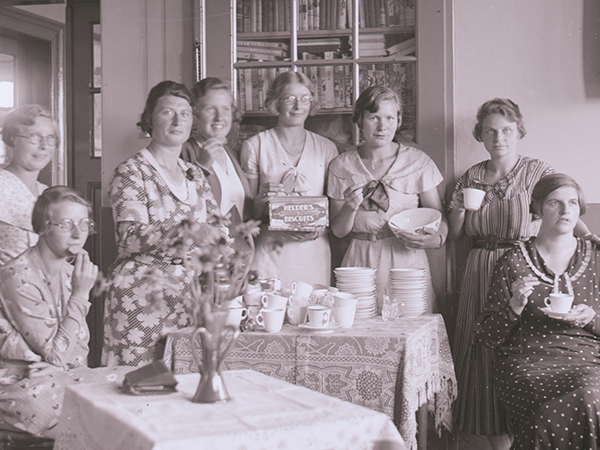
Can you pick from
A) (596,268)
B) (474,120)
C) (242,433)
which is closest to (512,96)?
(474,120)

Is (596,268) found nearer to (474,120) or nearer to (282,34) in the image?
(474,120)

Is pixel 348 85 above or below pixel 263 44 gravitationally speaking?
below

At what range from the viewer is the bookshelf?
3611 mm

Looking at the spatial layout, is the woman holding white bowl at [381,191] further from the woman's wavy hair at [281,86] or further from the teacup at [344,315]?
the teacup at [344,315]

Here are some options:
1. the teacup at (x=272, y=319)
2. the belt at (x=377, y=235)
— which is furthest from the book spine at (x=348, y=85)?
the teacup at (x=272, y=319)

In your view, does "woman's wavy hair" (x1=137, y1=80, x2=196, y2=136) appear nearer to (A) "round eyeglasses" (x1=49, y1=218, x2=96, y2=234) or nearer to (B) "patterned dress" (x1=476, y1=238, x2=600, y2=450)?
(A) "round eyeglasses" (x1=49, y1=218, x2=96, y2=234)

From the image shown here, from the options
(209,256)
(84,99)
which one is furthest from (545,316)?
(84,99)

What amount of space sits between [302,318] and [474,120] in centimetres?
154

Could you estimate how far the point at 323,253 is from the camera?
3.33 metres

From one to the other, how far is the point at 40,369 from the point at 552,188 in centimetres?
193

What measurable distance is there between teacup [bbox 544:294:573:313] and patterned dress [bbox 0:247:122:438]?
155 cm

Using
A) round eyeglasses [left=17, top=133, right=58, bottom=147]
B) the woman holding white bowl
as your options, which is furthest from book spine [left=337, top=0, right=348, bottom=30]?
round eyeglasses [left=17, top=133, right=58, bottom=147]

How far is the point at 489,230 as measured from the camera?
3215 mm

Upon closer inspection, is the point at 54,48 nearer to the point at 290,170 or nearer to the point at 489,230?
the point at 290,170
